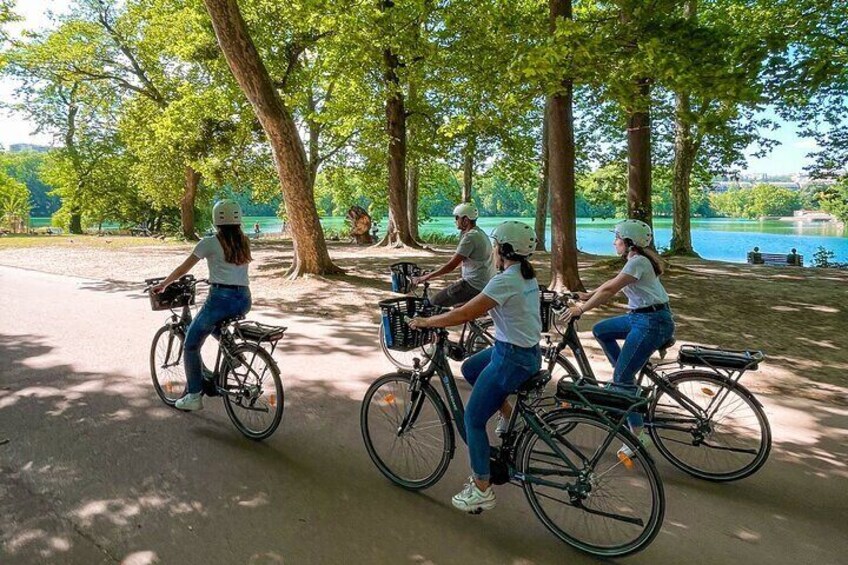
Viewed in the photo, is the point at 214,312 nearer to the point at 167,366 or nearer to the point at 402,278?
the point at 167,366

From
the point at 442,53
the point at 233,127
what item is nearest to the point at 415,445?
the point at 442,53

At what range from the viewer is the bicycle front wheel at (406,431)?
3.54 metres

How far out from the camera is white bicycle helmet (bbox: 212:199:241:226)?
4410 millimetres

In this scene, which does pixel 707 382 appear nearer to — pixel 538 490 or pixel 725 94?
pixel 538 490

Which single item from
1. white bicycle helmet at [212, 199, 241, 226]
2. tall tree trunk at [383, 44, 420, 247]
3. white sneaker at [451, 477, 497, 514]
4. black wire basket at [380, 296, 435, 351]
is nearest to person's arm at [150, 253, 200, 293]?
white bicycle helmet at [212, 199, 241, 226]

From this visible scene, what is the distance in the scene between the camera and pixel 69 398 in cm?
521

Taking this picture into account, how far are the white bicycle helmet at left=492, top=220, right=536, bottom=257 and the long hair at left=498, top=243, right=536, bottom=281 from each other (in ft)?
0.05

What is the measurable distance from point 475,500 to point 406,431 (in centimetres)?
80

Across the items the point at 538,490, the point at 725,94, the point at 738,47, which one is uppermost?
the point at 738,47

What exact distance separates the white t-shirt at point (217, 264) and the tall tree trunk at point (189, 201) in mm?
26601

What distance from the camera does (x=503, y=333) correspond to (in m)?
3.09

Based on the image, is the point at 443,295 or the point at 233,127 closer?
the point at 443,295

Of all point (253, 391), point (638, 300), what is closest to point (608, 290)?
point (638, 300)

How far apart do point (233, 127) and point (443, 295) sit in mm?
21115
